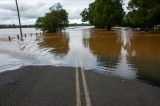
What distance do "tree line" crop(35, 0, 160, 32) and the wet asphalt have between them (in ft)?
145

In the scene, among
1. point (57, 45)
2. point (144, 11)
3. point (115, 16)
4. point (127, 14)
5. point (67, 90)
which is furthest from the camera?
point (115, 16)

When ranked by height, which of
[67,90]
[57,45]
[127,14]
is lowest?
[57,45]

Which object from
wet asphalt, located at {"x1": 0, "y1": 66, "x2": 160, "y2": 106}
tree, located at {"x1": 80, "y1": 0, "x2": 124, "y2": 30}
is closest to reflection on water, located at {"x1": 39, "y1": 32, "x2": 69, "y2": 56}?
wet asphalt, located at {"x1": 0, "y1": 66, "x2": 160, "y2": 106}

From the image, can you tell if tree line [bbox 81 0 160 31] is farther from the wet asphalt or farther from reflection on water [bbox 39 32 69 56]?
the wet asphalt

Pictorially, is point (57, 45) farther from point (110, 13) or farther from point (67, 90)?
point (110, 13)

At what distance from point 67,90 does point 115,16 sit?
73.9 metres

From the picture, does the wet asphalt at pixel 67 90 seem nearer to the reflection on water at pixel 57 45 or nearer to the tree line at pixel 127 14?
the reflection on water at pixel 57 45

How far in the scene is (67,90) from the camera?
32.3 ft

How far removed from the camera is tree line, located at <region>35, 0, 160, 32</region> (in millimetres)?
57097

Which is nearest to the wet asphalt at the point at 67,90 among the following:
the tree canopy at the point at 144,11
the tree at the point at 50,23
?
the tree canopy at the point at 144,11

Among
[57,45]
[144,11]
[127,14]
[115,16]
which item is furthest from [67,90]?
[115,16]

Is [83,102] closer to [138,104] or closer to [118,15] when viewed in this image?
[138,104]

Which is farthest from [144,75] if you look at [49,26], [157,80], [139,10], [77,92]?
[49,26]

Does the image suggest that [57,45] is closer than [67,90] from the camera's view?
No
